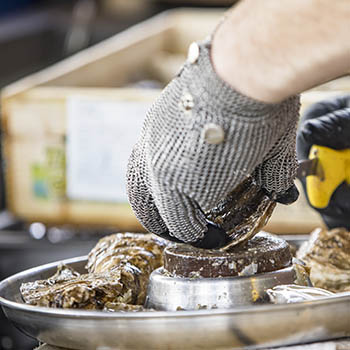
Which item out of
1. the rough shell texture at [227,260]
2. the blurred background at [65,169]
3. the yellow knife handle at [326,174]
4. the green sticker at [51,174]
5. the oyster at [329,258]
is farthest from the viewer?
the green sticker at [51,174]

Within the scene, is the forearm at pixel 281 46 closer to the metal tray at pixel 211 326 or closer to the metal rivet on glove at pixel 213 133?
the metal rivet on glove at pixel 213 133

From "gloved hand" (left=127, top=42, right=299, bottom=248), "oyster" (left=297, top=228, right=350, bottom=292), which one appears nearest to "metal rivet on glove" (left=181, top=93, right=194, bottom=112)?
"gloved hand" (left=127, top=42, right=299, bottom=248)

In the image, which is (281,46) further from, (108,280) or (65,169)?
(65,169)

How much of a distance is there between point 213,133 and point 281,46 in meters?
0.12

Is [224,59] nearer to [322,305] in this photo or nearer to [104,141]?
[322,305]

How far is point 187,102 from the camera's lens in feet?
2.71

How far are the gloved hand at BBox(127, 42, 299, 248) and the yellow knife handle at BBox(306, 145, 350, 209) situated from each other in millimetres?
280

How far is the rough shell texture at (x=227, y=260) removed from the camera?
94cm

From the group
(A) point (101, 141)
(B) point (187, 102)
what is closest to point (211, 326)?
(B) point (187, 102)

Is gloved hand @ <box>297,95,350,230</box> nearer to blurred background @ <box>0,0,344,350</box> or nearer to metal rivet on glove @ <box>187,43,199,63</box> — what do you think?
metal rivet on glove @ <box>187,43,199,63</box>

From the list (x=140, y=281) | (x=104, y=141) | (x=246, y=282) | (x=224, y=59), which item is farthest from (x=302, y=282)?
(x=104, y=141)

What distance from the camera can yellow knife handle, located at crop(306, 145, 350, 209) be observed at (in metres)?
1.21

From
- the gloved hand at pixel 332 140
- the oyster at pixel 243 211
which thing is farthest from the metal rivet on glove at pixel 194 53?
the gloved hand at pixel 332 140

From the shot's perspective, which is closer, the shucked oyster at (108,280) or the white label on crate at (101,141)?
the shucked oyster at (108,280)
